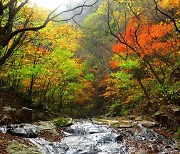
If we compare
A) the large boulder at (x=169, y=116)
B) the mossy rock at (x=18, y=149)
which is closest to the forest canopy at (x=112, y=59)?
the large boulder at (x=169, y=116)

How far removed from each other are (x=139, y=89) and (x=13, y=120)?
12.4m

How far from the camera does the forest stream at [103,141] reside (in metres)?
10.6

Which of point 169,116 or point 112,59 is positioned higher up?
point 112,59

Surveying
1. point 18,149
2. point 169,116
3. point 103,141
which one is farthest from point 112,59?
point 18,149

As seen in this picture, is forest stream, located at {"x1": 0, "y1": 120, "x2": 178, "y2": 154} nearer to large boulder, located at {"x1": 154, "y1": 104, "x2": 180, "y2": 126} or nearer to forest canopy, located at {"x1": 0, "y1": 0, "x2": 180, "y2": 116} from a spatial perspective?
large boulder, located at {"x1": 154, "y1": 104, "x2": 180, "y2": 126}

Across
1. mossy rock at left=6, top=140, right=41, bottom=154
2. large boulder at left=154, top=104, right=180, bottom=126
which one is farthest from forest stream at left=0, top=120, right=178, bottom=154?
large boulder at left=154, top=104, right=180, bottom=126

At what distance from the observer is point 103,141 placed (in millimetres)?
12273

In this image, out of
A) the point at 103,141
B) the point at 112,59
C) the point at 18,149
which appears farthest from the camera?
the point at 112,59

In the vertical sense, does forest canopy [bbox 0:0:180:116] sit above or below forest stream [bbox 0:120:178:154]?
above

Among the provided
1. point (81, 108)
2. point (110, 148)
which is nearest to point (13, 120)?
point (110, 148)

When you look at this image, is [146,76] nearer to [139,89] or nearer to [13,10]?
[139,89]

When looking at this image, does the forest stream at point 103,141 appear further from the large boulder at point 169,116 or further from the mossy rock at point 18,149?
the large boulder at point 169,116

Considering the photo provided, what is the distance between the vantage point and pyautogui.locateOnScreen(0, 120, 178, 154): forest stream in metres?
10.6

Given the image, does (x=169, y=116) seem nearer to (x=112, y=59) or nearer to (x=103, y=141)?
(x=103, y=141)
